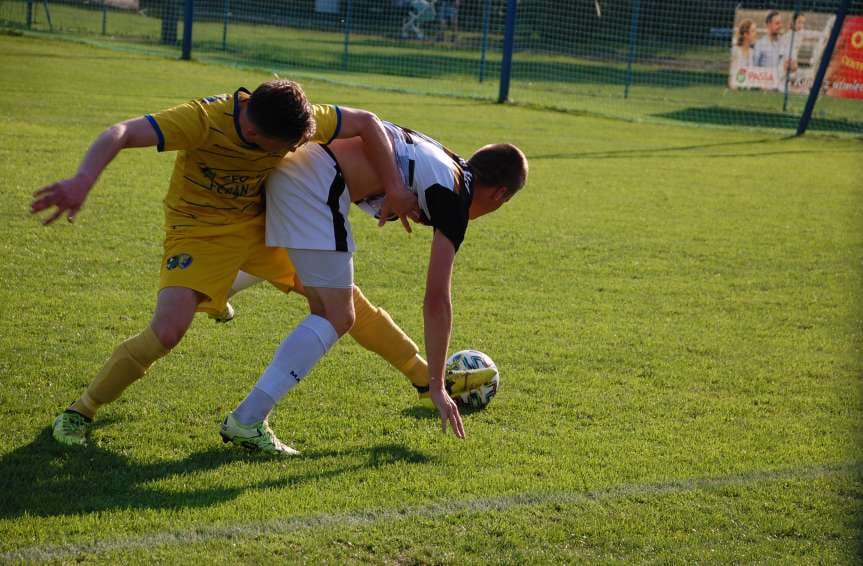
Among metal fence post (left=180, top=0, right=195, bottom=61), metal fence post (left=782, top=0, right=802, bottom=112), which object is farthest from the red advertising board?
metal fence post (left=180, top=0, right=195, bottom=61)

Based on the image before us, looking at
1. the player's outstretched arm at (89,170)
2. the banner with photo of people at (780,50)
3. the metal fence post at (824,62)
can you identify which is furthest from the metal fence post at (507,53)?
the player's outstretched arm at (89,170)

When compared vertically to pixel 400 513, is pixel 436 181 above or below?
above

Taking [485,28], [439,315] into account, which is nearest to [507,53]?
[485,28]

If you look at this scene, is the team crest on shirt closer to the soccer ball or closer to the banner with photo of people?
the soccer ball

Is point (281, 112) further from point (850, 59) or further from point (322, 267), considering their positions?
point (850, 59)

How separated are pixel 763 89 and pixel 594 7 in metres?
5.77

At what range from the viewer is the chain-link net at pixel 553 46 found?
2033 centimetres

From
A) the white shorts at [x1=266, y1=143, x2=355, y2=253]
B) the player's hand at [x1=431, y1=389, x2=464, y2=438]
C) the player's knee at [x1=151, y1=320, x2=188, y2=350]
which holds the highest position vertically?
the white shorts at [x1=266, y1=143, x2=355, y2=253]

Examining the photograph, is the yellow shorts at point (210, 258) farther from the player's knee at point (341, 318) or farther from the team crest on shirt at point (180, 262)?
the player's knee at point (341, 318)

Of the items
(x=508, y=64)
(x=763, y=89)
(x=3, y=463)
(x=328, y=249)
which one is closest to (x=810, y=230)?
(x=328, y=249)

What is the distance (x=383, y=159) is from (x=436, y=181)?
234 mm

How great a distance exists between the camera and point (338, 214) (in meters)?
4.08

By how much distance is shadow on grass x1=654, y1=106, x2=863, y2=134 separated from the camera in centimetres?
1934

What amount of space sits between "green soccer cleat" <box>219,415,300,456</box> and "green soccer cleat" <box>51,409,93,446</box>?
0.55 m
